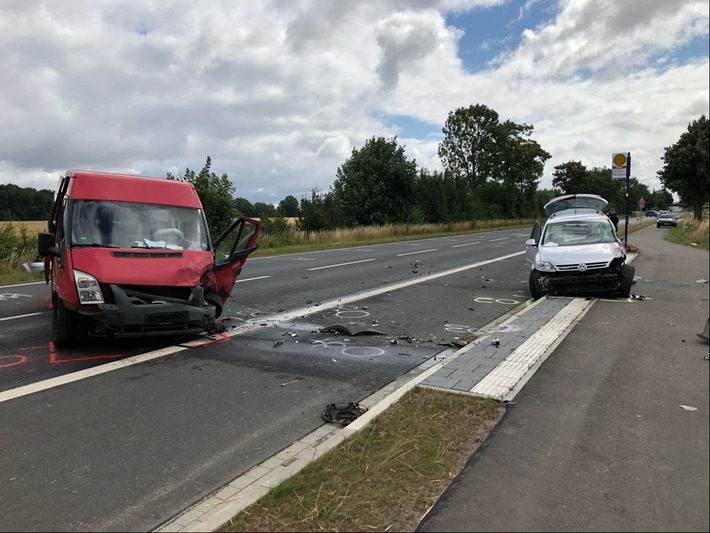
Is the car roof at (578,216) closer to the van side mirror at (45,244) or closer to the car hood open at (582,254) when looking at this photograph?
the car hood open at (582,254)

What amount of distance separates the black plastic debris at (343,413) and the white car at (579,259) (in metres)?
7.36

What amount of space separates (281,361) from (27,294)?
8535mm

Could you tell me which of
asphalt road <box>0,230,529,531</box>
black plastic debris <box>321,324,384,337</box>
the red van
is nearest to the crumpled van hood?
the red van

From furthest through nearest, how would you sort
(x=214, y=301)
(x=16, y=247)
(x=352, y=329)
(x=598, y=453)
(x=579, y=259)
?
(x=16, y=247) → (x=579, y=259) → (x=352, y=329) → (x=214, y=301) → (x=598, y=453)

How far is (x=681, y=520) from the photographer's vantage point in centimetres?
270

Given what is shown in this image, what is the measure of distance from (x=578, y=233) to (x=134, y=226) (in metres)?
9.26

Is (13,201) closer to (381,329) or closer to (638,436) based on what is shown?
(381,329)

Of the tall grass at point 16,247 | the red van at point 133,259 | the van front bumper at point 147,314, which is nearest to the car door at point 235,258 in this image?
the red van at point 133,259

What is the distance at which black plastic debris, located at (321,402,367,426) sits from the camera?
15.9 feet

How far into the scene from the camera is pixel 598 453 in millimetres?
3826

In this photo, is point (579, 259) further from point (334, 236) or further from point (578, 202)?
point (334, 236)

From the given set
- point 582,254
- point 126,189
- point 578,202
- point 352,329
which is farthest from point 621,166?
point 126,189

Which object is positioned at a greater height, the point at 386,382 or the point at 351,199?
the point at 351,199

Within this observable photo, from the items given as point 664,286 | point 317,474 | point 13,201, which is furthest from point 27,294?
point 13,201
